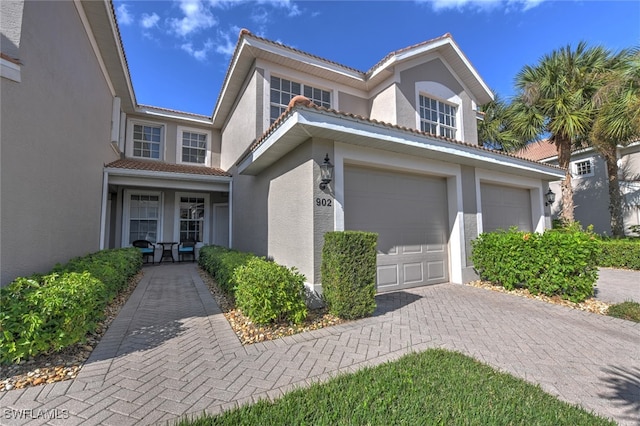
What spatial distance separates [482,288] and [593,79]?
10451 mm

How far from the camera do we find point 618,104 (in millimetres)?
8977

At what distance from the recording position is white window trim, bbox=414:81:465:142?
30.3 ft

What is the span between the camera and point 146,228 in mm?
12000

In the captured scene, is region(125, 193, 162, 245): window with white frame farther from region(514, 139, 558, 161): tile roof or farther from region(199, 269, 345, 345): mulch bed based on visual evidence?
region(514, 139, 558, 161): tile roof

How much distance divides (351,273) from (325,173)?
6.40 ft

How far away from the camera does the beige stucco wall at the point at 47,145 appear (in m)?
3.89

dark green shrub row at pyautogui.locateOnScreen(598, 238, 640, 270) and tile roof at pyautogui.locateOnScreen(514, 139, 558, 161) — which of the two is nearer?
dark green shrub row at pyautogui.locateOnScreen(598, 238, 640, 270)

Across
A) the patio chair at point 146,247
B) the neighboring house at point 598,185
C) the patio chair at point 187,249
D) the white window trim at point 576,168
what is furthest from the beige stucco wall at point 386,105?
the white window trim at point 576,168

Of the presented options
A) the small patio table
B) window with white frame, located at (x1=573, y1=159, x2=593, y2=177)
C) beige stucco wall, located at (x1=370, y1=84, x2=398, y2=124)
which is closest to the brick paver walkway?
beige stucco wall, located at (x1=370, y1=84, x2=398, y2=124)

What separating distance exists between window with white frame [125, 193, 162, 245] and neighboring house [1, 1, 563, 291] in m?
0.06

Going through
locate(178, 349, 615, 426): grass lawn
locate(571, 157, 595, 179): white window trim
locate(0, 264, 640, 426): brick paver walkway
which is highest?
locate(571, 157, 595, 179): white window trim

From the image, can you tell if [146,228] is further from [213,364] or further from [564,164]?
[564,164]

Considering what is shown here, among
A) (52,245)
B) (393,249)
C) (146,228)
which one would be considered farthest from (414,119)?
(146,228)

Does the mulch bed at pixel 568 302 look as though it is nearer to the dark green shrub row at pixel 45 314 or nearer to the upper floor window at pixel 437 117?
the upper floor window at pixel 437 117
